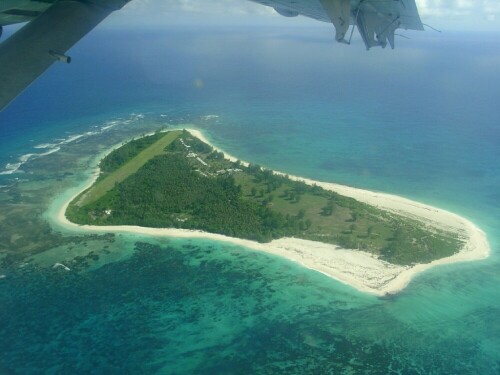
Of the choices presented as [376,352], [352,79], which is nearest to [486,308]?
[376,352]

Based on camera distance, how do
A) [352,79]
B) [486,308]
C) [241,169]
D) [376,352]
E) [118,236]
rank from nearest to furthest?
[376,352] → [486,308] → [118,236] → [241,169] → [352,79]

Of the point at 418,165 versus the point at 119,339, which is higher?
the point at 418,165

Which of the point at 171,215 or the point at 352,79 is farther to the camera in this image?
the point at 352,79

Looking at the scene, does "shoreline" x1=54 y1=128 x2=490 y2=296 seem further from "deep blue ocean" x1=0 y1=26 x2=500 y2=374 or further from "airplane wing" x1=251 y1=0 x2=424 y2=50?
"airplane wing" x1=251 y1=0 x2=424 y2=50

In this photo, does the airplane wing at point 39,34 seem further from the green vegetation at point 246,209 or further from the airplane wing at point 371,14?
the green vegetation at point 246,209

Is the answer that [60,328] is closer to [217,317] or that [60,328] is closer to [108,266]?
[108,266]

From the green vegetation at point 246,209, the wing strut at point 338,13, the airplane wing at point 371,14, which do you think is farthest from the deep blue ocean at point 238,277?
the wing strut at point 338,13
